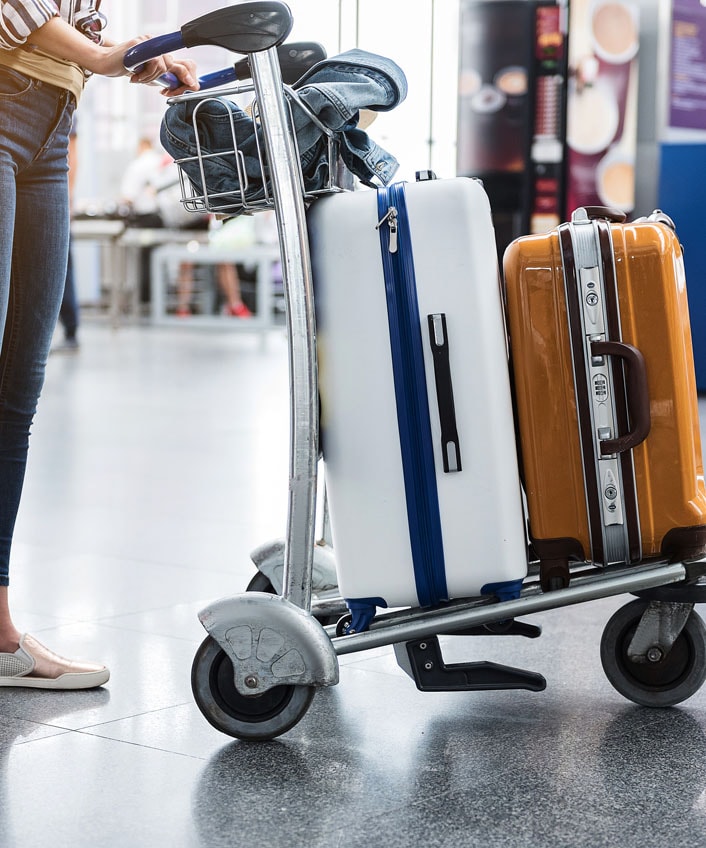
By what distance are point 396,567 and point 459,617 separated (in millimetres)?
102

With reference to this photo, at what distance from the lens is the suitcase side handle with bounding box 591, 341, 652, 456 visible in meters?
1.53

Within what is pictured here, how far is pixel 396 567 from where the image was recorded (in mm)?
1576

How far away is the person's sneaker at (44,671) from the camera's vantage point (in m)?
1.81

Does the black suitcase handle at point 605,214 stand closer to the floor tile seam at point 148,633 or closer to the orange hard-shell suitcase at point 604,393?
the orange hard-shell suitcase at point 604,393

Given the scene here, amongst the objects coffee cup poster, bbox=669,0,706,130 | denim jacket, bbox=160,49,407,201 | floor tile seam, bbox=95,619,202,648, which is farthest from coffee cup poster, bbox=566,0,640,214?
denim jacket, bbox=160,49,407,201

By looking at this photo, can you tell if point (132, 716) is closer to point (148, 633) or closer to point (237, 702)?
point (237, 702)

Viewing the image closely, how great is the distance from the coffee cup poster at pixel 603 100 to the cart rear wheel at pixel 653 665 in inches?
245

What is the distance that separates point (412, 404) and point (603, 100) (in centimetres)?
666

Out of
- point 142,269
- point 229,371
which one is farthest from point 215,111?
point 142,269

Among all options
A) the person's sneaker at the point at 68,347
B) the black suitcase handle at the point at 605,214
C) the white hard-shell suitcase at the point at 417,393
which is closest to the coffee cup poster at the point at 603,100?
the person's sneaker at the point at 68,347

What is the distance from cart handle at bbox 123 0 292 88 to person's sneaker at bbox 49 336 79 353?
6.78m

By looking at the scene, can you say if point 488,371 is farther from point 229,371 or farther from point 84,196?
point 84,196

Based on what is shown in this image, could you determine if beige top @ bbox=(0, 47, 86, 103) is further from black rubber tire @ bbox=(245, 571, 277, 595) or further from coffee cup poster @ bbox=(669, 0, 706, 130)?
coffee cup poster @ bbox=(669, 0, 706, 130)

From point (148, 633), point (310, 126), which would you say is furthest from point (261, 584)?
point (310, 126)
